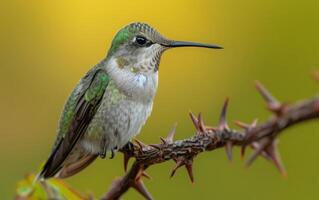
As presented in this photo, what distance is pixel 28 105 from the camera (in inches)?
381

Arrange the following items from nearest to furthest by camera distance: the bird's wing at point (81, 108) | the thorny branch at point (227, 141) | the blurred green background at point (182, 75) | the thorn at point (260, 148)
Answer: the thorny branch at point (227, 141) < the thorn at point (260, 148) < the bird's wing at point (81, 108) < the blurred green background at point (182, 75)

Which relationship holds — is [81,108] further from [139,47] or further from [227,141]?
[227,141]

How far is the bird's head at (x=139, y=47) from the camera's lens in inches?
183

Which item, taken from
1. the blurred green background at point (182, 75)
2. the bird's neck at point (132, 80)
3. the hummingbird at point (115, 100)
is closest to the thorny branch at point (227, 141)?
the hummingbird at point (115, 100)

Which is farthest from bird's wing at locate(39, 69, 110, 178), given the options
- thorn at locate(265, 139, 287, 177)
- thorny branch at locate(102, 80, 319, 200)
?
thorn at locate(265, 139, 287, 177)

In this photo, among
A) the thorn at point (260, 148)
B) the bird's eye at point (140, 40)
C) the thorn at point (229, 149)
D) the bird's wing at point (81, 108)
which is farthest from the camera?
the bird's eye at point (140, 40)

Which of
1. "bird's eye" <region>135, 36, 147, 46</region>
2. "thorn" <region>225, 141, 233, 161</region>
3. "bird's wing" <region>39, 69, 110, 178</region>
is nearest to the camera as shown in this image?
"thorn" <region>225, 141, 233, 161</region>

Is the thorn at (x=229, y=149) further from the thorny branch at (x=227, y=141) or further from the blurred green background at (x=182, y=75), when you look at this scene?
the blurred green background at (x=182, y=75)

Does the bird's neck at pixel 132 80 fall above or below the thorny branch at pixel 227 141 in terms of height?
below

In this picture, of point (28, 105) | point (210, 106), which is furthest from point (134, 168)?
point (28, 105)

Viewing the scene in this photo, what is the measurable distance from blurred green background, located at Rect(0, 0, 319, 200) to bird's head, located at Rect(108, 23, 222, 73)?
6.38 ft

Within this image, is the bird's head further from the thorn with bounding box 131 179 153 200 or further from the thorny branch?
the thorn with bounding box 131 179 153 200

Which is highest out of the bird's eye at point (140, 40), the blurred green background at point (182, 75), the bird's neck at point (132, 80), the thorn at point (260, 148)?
the thorn at point (260, 148)

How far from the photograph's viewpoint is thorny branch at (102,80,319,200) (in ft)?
5.74
